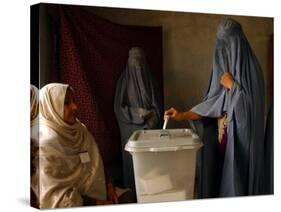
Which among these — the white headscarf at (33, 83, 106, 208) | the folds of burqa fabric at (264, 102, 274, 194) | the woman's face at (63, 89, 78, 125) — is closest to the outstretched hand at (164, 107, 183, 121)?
the white headscarf at (33, 83, 106, 208)

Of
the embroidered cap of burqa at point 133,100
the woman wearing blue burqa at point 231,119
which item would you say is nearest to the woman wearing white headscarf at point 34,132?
the embroidered cap of burqa at point 133,100

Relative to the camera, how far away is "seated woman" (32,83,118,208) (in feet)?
13.6

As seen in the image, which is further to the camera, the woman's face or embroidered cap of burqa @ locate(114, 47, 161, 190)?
embroidered cap of burqa @ locate(114, 47, 161, 190)

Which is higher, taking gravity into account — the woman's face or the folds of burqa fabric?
the woman's face

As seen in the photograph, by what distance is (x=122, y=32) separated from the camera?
4461mm

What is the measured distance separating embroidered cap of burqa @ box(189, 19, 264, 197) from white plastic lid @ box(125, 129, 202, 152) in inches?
7.2

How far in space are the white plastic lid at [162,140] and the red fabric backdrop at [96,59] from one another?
5.1 inches

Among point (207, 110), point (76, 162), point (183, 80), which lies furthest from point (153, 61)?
point (76, 162)

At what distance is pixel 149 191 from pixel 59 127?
87 cm

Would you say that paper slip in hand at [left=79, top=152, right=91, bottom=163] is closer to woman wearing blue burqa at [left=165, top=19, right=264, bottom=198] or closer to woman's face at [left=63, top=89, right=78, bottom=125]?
woman's face at [left=63, top=89, right=78, bottom=125]

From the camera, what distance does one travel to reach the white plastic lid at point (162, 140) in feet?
14.7

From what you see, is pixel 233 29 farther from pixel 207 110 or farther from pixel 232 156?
pixel 232 156

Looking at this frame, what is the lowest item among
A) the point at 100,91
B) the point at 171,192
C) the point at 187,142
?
the point at 171,192

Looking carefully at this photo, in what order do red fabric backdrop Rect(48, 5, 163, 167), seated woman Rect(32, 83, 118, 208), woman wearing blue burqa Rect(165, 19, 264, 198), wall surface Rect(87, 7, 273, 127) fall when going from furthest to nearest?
woman wearing blue burqa Rect(165, 19, 264, 198), wall surface Rect(87, 7, 273, 127), red fabric backdrop Rect(48, 5, 163, 167), seated woman Rect(32, 83, 118, 208)
